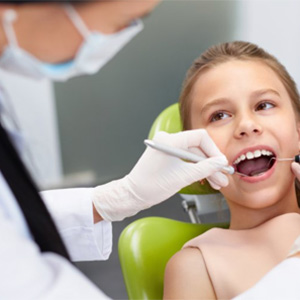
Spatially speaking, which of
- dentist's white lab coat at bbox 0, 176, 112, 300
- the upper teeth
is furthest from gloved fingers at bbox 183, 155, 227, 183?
dentist's white lab coat at bbox 0, 176, 112, 300

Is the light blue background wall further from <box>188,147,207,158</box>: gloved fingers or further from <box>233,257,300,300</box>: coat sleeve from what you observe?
<box>233,257,300,300</box>: coat sleeve

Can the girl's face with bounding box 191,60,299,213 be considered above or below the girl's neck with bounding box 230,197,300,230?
above

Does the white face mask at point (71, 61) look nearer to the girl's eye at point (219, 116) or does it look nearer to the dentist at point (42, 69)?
the dentist at point (42, 69)

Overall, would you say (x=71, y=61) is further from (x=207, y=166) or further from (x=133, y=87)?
(x=133, y=87)

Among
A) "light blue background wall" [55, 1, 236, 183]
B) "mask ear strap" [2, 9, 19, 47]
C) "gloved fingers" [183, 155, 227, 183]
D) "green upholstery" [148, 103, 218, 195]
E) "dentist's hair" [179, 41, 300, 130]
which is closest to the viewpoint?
"mask ear strap" [2, 9, 19, 47]

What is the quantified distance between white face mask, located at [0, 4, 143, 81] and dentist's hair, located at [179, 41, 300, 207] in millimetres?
712

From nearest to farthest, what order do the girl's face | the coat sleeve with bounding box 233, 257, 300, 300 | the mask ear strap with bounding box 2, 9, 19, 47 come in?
the mask ear strap with bounding box 2, 9, 19, 47
the coat sleeve with bounding box 233, 257, 300, 300
the girl's face

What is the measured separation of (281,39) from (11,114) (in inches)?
66.1

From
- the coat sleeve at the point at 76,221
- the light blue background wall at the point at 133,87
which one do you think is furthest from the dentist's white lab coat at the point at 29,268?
the light blue background wall at the point at 133,87

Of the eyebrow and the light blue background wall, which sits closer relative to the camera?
the eyebrow

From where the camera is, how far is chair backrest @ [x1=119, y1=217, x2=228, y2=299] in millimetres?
1392

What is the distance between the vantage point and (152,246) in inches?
57.2

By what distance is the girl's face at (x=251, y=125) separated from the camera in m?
1.32

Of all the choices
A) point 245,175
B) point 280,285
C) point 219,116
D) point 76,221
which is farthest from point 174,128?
point 280,285
